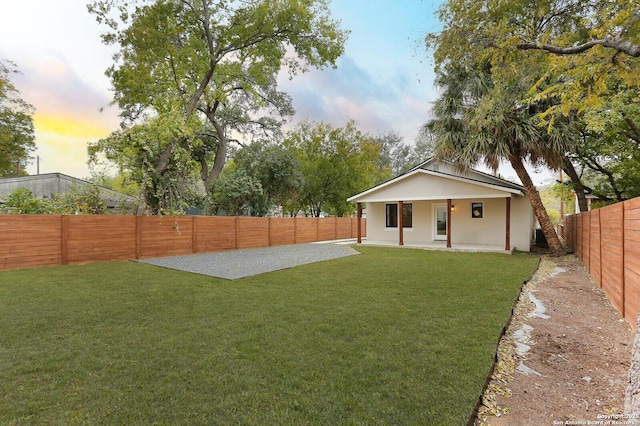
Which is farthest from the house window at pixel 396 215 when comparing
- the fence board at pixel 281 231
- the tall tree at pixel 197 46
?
the tall tree at pixel 197 46

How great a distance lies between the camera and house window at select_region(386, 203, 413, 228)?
1547 centimetres

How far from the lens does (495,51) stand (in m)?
5.95

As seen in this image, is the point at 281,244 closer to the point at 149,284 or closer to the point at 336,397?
the point at 149,284

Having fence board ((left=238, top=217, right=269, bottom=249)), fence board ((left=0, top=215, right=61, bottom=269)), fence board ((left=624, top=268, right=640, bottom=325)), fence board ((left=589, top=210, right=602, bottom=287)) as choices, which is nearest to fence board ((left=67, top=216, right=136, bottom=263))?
fence board ((left=0, top=215, right=61, bottom=269))

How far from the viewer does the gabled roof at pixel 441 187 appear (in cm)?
1215

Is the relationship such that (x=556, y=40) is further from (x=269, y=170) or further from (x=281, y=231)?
(x=269, y=170)

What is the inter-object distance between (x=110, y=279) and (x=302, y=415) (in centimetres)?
658

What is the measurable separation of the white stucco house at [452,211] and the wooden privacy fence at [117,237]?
5896mm

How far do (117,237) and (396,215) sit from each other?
40.3 feet

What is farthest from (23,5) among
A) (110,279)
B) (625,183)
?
(625,183)

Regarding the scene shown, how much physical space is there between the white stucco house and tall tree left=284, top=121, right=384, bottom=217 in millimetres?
8564

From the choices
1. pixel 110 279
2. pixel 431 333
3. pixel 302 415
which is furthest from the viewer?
pixel 110 279

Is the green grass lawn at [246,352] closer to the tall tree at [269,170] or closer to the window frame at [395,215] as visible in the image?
the window frame at [395,215]

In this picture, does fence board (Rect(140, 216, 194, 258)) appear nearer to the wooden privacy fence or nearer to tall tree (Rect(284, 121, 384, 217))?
the wooden privacy fence
